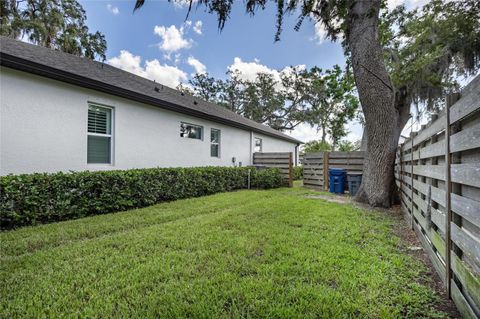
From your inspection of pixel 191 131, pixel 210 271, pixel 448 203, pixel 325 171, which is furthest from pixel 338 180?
pixel 210 271

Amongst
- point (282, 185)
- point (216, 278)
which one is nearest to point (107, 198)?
point (216, 278)

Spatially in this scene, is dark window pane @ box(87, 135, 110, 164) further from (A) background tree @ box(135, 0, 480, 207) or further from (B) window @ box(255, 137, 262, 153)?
(B) window @ box(255, 137, 262, 153)

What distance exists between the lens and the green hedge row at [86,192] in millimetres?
4074

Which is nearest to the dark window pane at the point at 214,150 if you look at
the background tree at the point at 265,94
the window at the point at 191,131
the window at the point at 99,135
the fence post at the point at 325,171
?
the window at the point at 191,131

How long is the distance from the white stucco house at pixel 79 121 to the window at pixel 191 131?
31 mm

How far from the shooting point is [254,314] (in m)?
1.80

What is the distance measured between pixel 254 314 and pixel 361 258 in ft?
5.44

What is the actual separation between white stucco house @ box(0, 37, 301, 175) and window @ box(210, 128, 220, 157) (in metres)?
0.80

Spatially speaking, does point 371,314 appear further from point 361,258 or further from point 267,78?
point 267,78

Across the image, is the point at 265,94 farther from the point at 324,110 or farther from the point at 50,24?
the point at 50,24

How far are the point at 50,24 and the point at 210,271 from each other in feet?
61.6

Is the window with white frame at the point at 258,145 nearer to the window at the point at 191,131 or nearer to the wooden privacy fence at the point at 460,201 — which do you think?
the window at the point at 191,131

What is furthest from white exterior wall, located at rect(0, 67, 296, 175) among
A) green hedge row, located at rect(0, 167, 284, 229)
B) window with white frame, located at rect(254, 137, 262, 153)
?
window with white frame, located at rect(254, 137, 262, 153)

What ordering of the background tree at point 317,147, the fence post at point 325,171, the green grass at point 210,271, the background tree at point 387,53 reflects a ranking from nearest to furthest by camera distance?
the green grass at point 210,271 → the background tree at point 387,53 → the fence post at point 325,171 → the background tree at point 317,147
